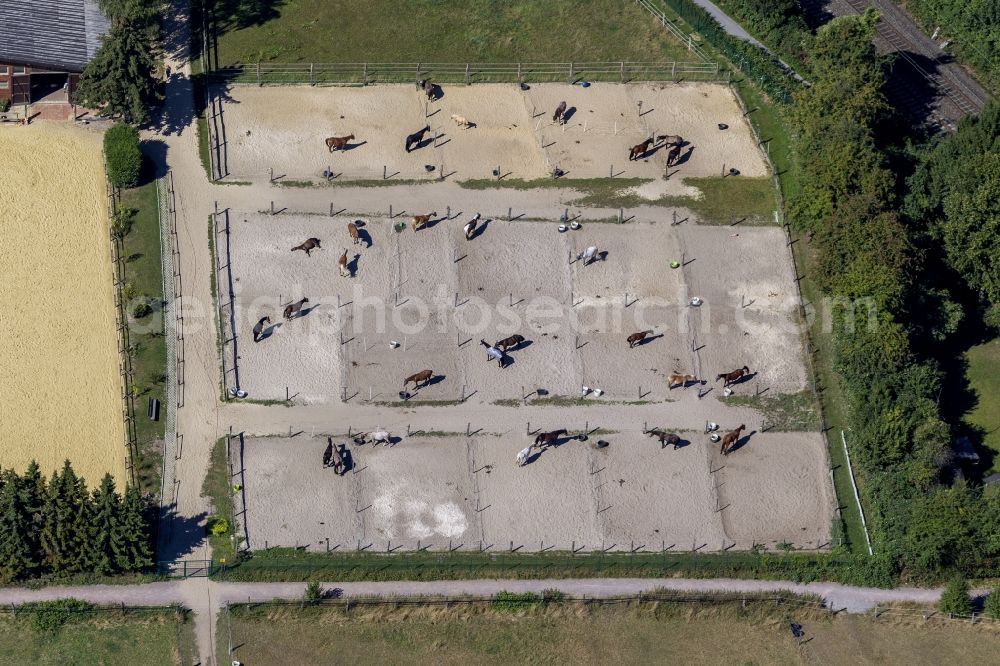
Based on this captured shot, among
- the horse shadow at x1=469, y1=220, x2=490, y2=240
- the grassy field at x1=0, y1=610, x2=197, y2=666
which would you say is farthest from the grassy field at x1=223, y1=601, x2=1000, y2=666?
the horse shadow at x1=469, y1=220, x2=490, y2=240

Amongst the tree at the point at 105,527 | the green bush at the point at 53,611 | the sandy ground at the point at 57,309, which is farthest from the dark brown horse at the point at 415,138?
the green bush at the point at 53,611

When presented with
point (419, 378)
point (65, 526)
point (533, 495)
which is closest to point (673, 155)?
point (419, 378)

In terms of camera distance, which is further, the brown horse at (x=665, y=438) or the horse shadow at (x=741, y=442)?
the horse shadow at (x=741, y=442)

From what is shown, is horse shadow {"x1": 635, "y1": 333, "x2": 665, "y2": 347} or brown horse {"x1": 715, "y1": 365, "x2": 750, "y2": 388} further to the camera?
horse shadow {"x1": 635, "y1": 333, "x2": 665, "y2": 347}

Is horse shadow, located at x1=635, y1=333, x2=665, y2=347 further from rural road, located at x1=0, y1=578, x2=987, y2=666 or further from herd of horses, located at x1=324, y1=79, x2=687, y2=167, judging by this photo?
rural road, located at x1=0, y1=578, x2=987, y2=666

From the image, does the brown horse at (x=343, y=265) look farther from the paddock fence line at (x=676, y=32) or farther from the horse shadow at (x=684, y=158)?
the paddock fence line at (x=676, y=32)

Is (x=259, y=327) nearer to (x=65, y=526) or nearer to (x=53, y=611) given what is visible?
(x=65, y=526)

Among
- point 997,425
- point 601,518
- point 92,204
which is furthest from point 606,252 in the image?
point 92,204
